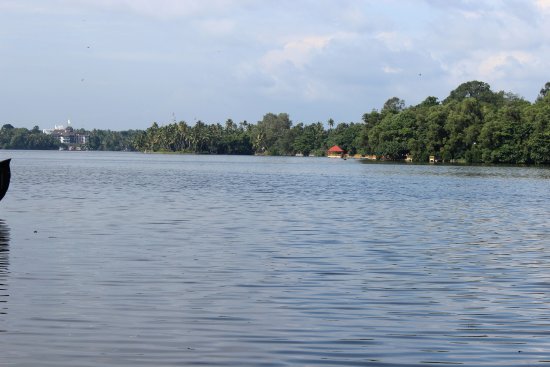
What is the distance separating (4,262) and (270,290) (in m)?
8.12

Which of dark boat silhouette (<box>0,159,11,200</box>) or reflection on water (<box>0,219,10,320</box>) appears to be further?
dark boat silhouette (<box>0,159,11,200</box>)

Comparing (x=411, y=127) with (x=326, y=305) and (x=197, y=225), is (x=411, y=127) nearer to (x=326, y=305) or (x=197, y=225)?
(x=197, y=225)

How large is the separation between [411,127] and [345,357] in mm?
186051

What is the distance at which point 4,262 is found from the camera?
2461 cm

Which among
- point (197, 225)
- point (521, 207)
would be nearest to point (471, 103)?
point (521, 207)

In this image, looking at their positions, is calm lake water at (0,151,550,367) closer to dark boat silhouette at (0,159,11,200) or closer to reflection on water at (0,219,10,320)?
reflection on water at (0,219,10,320)

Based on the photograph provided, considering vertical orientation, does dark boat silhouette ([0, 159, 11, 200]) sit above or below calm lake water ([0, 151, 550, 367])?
above

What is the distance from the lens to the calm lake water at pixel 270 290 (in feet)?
48.6

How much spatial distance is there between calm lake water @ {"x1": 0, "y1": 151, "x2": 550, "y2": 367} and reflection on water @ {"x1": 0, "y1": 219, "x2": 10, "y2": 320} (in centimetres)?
5

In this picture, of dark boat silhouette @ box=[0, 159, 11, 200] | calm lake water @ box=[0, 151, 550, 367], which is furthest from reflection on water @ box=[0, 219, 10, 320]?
dark boat silhouette @ box=[0, 159, 11, 200]

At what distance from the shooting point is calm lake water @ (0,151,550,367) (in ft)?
48.6

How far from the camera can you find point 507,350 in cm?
1507

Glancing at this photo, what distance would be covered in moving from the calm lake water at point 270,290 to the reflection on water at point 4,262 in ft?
0.16


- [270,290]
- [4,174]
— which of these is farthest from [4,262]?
[4,174]
